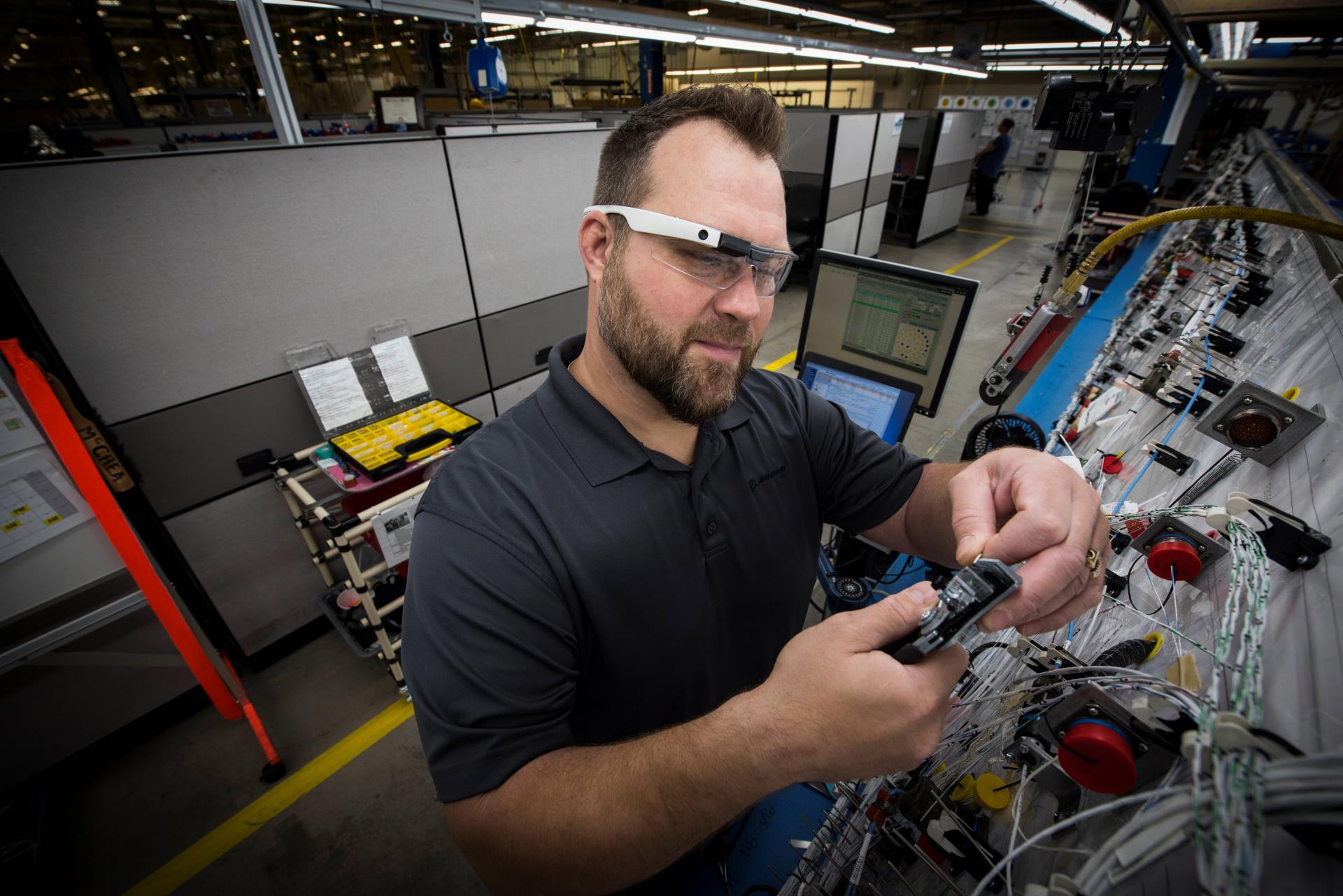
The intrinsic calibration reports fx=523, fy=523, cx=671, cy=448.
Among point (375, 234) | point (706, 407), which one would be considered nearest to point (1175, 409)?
point (706, 407)

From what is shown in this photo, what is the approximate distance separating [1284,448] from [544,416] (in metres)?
1.27

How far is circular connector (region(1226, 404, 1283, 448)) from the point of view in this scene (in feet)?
2.86

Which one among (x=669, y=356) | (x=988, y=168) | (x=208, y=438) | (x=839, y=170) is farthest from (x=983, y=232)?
(x=208, y=438)

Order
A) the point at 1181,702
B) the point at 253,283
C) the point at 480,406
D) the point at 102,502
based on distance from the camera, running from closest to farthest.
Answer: the point at 1181,702 < the point at 102,502 < the point at 253,283 < the point at 480,406

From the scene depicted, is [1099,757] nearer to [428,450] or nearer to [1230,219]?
[1230,219]

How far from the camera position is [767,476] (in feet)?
3.59

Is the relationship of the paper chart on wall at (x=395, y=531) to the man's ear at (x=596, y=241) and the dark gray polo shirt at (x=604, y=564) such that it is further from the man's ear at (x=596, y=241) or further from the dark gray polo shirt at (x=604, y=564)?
the man's ear at (x=596, y=241)

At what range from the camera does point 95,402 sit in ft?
5.69

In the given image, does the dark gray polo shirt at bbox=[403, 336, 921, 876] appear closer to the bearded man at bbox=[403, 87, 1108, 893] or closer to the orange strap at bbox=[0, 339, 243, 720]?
the bearded man at bbox=[403, 87, 1108, 893]

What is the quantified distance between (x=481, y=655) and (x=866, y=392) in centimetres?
179

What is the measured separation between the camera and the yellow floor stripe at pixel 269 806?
171 cm

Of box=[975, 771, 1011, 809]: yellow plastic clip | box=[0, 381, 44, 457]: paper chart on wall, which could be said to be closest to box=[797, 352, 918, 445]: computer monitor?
box=[975, 771, 1011, 809]: yellow plastic clip

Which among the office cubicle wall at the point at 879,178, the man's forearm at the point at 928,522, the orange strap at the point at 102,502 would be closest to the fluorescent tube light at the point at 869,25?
the office cubicle wall at the point at 879,178

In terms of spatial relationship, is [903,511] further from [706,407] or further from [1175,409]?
[1175,409]
